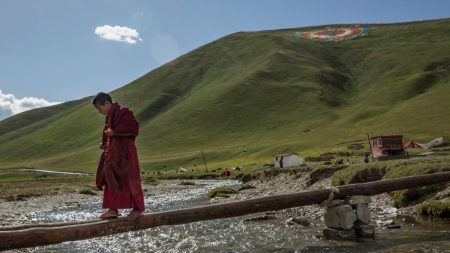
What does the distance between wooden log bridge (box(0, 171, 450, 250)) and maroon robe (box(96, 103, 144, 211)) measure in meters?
0.67

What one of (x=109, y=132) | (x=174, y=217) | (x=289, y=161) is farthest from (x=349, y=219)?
(x=289, y=161)

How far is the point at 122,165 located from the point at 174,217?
9.11 feet

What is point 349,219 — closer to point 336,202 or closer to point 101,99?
point 336,202

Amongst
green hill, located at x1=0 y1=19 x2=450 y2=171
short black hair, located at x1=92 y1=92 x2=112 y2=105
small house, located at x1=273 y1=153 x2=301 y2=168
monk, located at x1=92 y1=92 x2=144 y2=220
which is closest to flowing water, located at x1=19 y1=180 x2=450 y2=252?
monk, located at x1=92 y1=92 x2=144 y2=220

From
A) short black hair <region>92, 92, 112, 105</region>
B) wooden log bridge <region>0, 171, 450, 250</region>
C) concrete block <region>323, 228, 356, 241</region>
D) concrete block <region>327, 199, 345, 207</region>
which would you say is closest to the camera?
wooden log bridge <region>0, 171, 450, 250</region>

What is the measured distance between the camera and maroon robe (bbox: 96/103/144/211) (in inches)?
456

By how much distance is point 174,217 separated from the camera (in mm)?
13570

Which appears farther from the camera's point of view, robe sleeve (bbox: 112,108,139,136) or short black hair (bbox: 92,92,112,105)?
short black hair (bbox: 92,92,112,105)

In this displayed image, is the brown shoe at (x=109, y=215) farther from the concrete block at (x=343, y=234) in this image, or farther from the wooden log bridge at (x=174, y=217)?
the concrete block at (x=343, y=234)

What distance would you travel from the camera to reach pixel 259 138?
500 feet

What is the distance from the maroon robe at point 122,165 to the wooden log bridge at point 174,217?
0.67 metres

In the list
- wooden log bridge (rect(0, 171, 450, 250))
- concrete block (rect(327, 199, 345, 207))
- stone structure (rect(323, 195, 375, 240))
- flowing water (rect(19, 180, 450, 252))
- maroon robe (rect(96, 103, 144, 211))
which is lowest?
flowing water (rect(19, 180, 450, 252))

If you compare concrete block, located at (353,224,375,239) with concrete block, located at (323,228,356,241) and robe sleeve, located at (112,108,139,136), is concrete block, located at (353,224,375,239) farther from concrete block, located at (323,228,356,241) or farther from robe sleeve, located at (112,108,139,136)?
robe sleeve, located at (112,108,139,136)

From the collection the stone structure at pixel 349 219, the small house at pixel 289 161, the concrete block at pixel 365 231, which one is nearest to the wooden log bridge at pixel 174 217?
the stone structure at pixel 349 219
